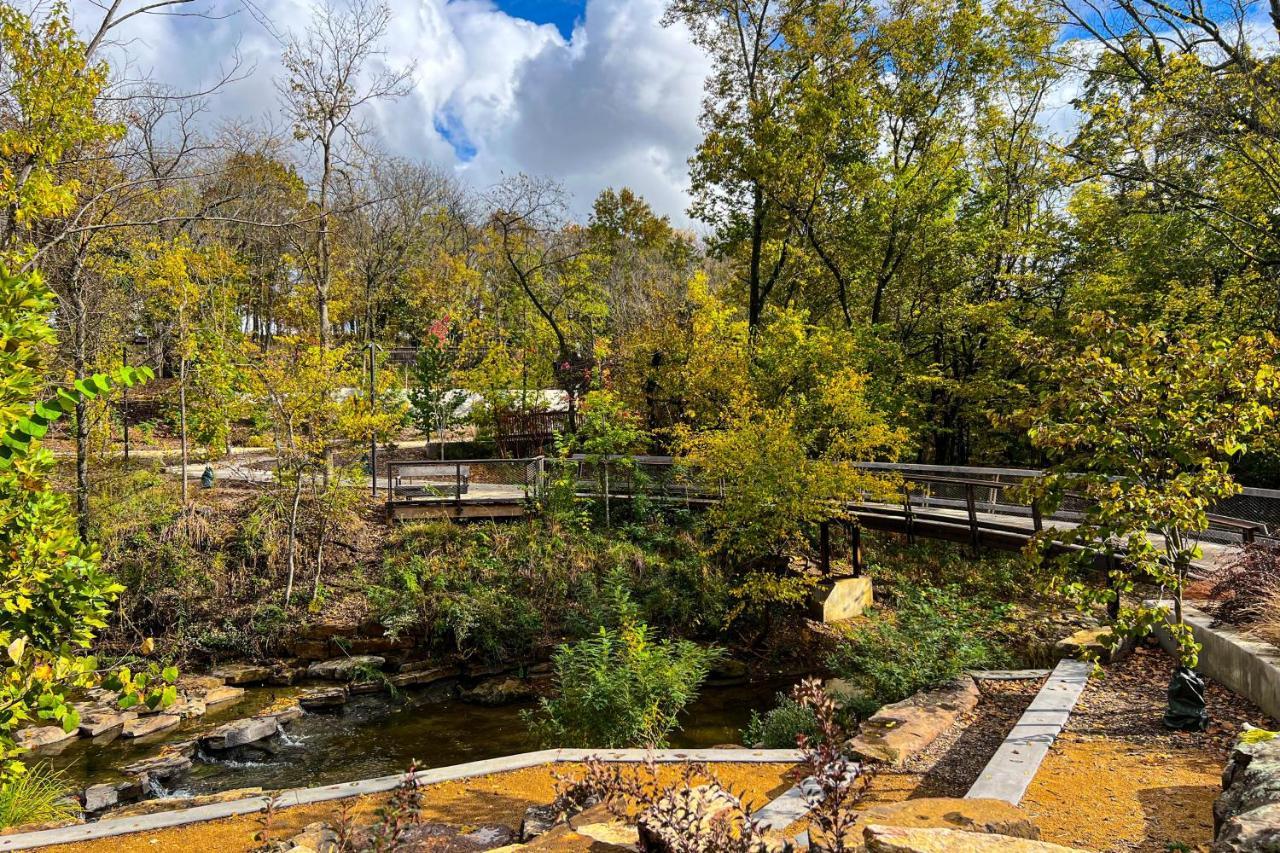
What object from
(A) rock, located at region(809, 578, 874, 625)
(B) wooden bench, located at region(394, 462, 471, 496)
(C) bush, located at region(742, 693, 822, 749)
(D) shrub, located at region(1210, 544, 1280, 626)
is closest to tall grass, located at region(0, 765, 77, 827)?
(C) bush, located at region(742, 693, 822, 749)

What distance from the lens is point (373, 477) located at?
17.0 metres

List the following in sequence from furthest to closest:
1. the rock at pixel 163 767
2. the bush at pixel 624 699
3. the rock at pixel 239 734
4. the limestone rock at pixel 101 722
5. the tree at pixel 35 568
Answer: the limestone rock at pixel 101 722 → the rock at pixel 239 734 → the rock at pixel 163 767 → the bush at pixel 624 699 → the tree at pixel 35 568

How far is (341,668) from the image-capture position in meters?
11.9

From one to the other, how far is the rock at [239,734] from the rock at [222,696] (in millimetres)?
1096

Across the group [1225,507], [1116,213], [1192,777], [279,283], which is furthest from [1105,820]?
[279,283]

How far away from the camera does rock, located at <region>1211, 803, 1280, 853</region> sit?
9.54 ft

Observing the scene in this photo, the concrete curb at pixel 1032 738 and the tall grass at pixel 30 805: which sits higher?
the concrete curb at pixel 1032 738

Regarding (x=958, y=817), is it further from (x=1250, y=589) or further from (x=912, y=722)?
(x=1250, y=589)

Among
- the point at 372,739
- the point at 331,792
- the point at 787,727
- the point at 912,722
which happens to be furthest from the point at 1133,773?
the point at 372,739

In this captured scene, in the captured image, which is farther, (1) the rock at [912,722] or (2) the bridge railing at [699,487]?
(2) the bridge railing at [699,487]

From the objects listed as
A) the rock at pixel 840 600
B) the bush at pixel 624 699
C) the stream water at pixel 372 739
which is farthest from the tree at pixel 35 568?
the rock at pixel 840 600

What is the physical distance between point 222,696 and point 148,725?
4.05 ft

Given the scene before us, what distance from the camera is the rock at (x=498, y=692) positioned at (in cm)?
1112

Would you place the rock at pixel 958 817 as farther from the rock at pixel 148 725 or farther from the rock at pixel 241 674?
the rock at pixel 241 674
